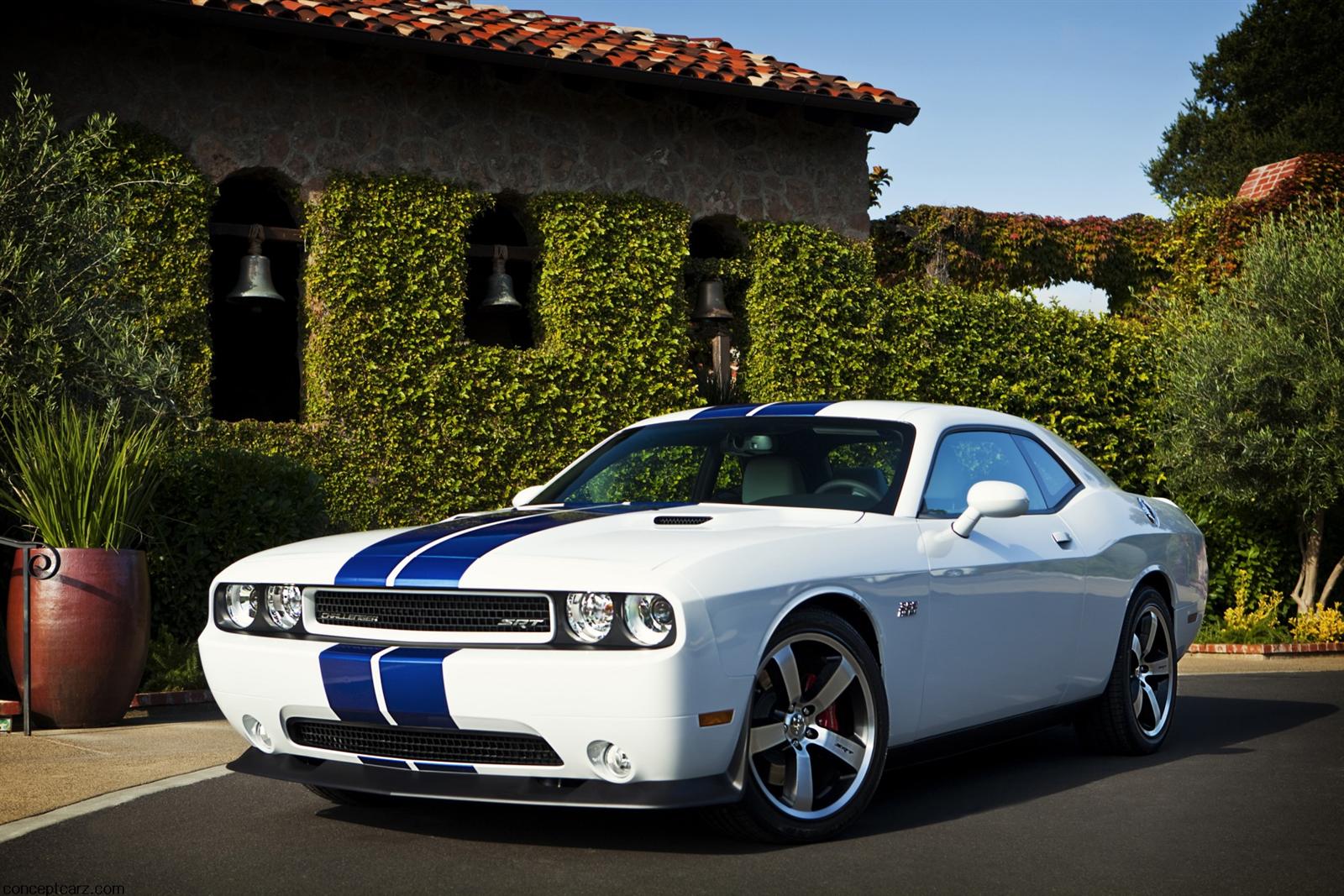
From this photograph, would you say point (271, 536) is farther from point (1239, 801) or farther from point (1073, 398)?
point (1073, 398)

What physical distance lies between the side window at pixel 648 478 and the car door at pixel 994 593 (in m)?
1.00

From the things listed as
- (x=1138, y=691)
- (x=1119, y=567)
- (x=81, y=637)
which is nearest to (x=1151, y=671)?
(x=1138, y=691)

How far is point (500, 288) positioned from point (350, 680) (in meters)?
9.31

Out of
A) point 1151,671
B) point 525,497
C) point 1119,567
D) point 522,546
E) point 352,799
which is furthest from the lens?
point 1151,671

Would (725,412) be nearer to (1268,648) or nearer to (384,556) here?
(384,556)

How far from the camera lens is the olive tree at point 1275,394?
1358 centimetres

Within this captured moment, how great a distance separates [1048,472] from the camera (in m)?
6.73

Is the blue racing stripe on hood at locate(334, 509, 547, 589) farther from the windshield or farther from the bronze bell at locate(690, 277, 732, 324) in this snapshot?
the bronze bell at locate(690, 277, 732, 324)

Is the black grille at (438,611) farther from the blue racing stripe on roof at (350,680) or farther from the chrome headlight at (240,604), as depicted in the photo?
the chrome headlight at (240,604)

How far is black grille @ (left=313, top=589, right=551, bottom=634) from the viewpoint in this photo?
4512 mm

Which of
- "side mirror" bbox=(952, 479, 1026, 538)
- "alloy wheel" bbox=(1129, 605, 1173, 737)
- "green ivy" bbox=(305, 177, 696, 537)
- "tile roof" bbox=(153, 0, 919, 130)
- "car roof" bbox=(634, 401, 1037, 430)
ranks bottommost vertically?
"alloy wheel" bbox=(1129, 605, 1173, 737)

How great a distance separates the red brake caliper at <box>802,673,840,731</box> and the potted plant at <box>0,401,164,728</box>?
14.2ft

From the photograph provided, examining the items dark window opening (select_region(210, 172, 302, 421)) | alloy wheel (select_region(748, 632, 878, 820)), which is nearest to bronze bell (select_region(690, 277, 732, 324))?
dark window opening (select_region(210, 172, 302, 421))

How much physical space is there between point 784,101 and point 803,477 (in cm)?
933
